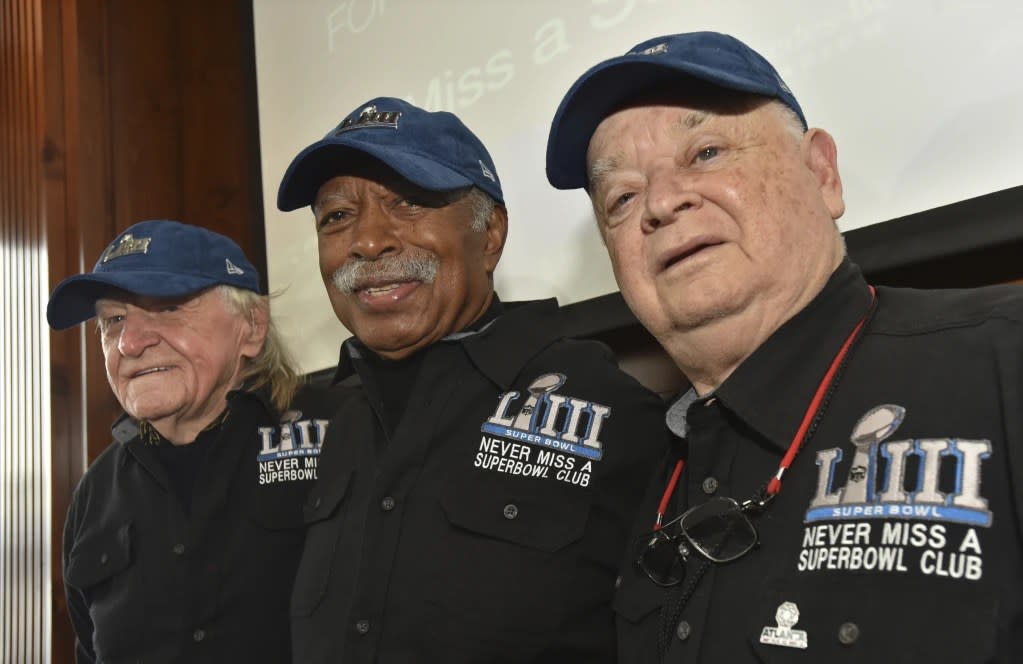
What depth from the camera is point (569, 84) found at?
1828mm

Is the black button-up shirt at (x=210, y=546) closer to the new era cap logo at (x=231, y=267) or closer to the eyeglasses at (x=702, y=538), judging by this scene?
the new era cap logo at (x=231, y=267)

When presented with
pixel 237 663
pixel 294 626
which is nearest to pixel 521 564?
pixel 294 626

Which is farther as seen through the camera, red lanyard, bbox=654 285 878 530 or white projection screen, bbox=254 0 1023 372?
white projection screen, bbox=254 0 1023 372

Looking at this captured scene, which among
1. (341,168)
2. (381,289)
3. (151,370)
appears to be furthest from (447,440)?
(151,370)

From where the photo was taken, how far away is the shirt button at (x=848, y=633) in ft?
2.67

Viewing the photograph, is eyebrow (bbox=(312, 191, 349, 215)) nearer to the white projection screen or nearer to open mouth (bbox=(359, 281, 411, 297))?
open mouth (bbox=(359, 281, 411, 297))

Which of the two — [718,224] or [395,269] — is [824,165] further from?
[395,269]

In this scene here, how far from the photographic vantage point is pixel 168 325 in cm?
183

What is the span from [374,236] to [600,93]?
19.2 inches

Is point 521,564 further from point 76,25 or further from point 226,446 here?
point 76,25

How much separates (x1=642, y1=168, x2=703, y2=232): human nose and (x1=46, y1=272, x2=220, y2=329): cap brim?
104 cm

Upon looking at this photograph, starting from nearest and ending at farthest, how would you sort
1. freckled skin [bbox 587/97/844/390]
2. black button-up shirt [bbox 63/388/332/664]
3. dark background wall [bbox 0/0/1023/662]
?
freckled skin [bbox 587/97/844/390] < black button-up shirt [bbox 63/388/332/664] < dark background wall [bbox 0/0/1023/662]

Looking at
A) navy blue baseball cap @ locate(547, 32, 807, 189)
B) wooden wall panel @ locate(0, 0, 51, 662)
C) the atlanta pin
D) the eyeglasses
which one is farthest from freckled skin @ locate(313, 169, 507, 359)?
wooden wall panel @ locate(0, 0, 51, 662)

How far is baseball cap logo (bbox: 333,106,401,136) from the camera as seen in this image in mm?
1542
